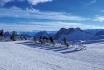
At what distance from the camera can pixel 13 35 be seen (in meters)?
61.5

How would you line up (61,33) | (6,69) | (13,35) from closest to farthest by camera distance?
(6,69)
(13,35)
(61,33)

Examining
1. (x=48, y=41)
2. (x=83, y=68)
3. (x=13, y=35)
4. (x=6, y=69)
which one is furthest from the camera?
(x=13, y=35)

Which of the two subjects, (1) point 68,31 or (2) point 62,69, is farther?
(1) point 68,31

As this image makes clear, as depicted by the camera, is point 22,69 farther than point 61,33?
No

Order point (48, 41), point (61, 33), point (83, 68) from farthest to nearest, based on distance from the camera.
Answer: point (61, 33) → point (48, 41) → point (83, 68)

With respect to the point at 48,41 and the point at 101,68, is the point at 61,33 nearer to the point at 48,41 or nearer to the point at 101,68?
the point at 48,41

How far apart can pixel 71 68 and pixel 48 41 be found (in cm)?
2770

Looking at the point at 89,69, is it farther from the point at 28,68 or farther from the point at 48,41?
the point at 48,41

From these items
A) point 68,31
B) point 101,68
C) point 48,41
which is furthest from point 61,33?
point 101,68

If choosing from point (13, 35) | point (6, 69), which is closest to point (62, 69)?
point (6, 69)

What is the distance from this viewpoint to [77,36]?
156000 mm

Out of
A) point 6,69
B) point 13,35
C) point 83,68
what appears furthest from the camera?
point 13,35

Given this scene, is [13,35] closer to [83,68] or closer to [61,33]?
[83,68]

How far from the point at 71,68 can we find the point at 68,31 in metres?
144
